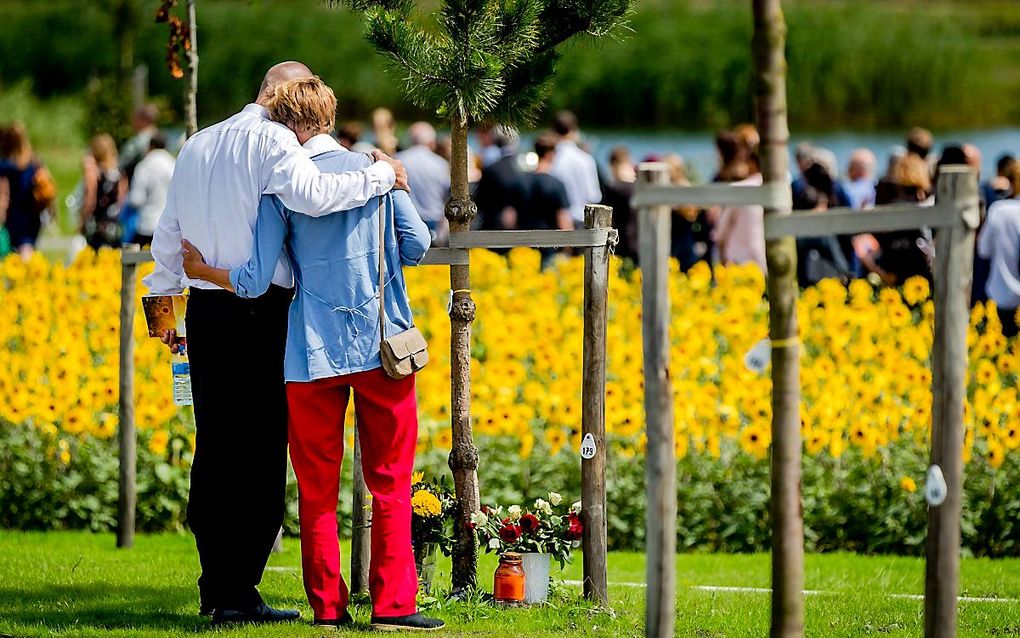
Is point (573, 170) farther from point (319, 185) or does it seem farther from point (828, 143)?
point (828, 143)

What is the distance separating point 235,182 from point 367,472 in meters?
1.04

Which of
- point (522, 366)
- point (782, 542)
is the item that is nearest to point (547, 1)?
point (782, 542)

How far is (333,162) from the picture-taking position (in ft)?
17.1

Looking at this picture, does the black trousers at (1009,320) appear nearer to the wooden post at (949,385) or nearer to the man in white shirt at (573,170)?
the man in white shirt at (573,170)

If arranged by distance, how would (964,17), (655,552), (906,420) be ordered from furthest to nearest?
(964,17) → (906,420) → (655,552)

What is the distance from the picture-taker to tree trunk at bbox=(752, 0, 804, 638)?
409 cm

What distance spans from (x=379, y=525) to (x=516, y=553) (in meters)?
0.68

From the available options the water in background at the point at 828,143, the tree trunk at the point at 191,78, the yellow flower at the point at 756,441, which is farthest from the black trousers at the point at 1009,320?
the water in background at the point at 828,143

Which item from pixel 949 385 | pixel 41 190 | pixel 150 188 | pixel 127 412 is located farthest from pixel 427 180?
pixel 949 385

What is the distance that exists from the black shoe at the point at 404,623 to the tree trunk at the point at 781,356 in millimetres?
1445

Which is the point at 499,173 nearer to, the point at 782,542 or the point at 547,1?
the point at 547,1

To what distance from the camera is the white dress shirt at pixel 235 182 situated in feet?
16.8

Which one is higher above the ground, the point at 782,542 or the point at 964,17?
the point at 964,17

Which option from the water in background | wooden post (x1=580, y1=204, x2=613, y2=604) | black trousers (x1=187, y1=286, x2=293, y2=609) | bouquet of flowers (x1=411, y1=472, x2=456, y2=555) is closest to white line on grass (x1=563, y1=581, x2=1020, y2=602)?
wooden post (x1=580, y1=204, x2=613, y2=604)
